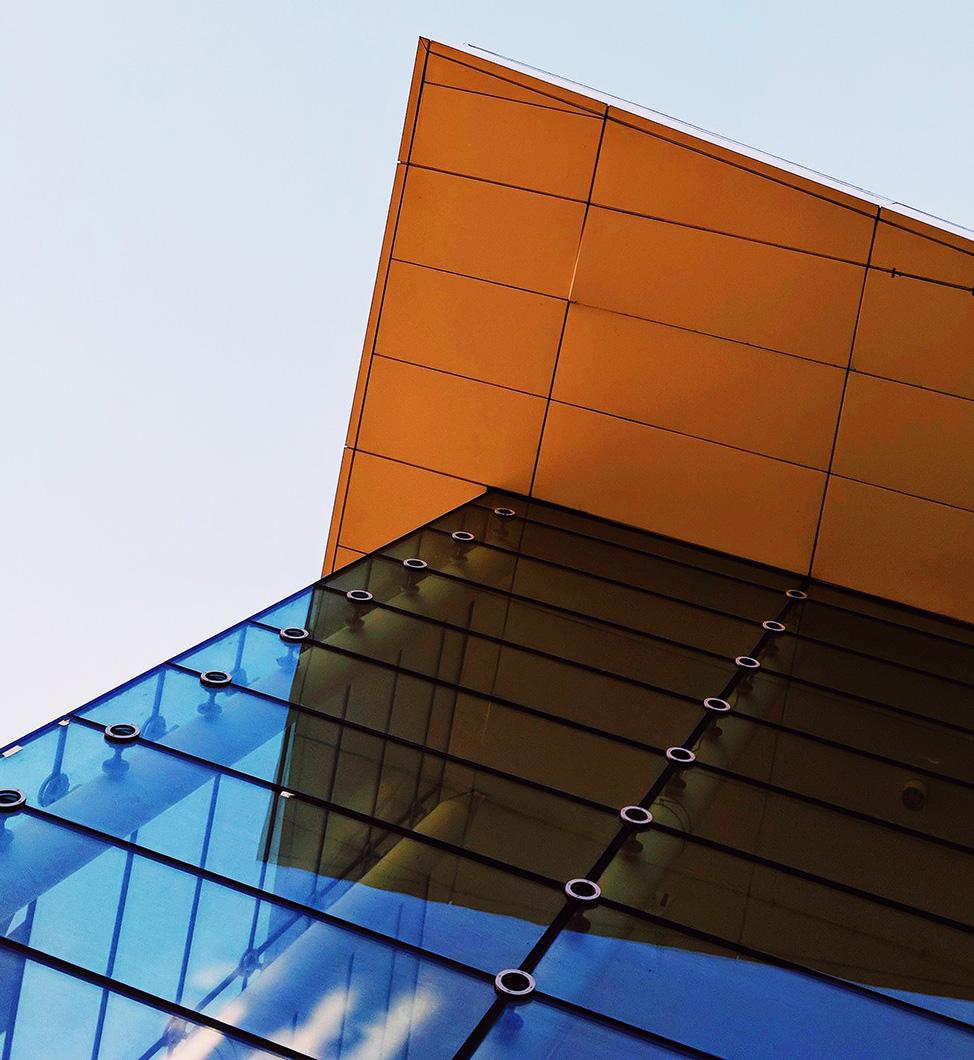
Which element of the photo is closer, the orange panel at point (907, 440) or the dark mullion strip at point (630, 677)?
the dark mullion strip at point (630, 677)

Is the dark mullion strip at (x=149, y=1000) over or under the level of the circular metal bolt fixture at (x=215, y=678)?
under

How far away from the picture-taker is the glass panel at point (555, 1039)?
5625 mm

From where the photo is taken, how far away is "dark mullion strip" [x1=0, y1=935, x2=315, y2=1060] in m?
5.49

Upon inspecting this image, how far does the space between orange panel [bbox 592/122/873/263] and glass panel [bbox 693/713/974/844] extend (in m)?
4.75


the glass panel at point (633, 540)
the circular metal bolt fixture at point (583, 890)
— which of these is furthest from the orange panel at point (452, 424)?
the circular metal bolt fixture at point (583, 890)

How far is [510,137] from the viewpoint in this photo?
41.5 ft

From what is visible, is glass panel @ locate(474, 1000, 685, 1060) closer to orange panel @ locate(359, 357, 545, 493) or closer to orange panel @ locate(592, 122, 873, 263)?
orange panel @ locate(359, 357, 545, 493)

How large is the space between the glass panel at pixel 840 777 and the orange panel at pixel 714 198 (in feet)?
15.6

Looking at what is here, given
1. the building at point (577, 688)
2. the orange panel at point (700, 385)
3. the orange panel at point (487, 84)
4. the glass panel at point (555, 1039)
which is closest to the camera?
the glass panel at point (555, 1039)

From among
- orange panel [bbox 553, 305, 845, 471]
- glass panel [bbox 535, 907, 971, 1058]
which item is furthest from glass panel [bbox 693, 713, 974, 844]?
orange panel [bbox 553, 305, 845, 471]

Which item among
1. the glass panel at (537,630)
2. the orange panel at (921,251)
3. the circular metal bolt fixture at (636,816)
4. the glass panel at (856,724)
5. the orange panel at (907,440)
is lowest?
the circular metal bolt fixture at (636,816)

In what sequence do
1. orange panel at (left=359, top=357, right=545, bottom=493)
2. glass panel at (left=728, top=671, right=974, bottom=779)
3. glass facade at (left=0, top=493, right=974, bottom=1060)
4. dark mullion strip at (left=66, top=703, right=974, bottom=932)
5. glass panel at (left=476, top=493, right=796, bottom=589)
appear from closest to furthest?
glass facade at (left=0, top=493, right=974, bottom=1060) → dark mullion strip at (left=66, top=703, right=974, bottom=932) → glass panel at (left=728, top=671, right=974, bottom=779) → glass panel at (left=476, top=493, right=796, bottom=589) → orange panel at (left=359, top=357, right=545, bottom=493)

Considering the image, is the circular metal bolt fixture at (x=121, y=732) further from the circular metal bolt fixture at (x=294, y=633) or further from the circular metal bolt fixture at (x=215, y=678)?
the circular metal bolt fixture at (x=294, y=633)

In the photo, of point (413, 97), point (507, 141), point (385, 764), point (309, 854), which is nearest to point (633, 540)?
point (507, 141)
